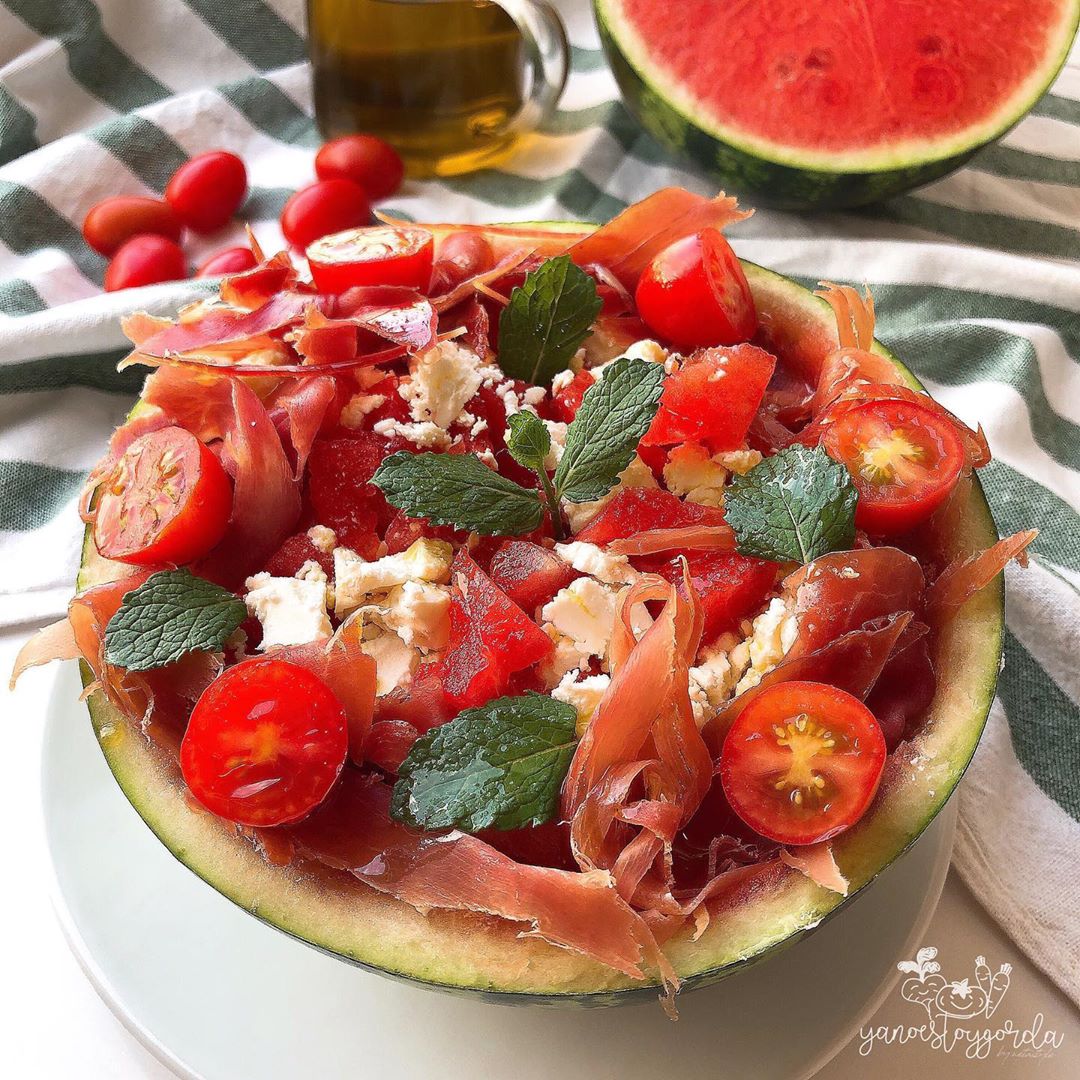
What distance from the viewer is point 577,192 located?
12.2 feet

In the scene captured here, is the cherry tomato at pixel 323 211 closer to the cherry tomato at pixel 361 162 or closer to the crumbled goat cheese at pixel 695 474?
the cherry tomato at pixel 361 162

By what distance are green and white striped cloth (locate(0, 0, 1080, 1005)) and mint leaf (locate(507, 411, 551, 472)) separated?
3.85ft

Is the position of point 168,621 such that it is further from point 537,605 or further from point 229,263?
point 229,263

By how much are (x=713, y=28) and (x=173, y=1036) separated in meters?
3.02

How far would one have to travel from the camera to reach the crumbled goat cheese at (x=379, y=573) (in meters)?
1.93

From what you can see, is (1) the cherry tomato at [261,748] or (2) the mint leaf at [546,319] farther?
(2) the mint leaf at [546,319]

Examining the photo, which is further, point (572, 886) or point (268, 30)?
point (268, 30)

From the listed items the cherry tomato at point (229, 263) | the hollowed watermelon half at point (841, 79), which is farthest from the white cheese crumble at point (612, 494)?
the cherry tomato at point (229, 263)

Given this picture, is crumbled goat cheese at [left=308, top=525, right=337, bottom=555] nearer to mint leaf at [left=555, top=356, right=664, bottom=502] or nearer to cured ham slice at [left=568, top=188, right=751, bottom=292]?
mint leaf at [left=555, top=356, right=664, bottom=502]

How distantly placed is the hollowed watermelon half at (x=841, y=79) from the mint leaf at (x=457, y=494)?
1.85m

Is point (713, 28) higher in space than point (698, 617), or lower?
higher

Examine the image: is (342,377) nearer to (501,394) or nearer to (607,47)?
(501,394)

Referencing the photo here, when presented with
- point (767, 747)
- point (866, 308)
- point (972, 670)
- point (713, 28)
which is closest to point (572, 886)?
point (767, 747)

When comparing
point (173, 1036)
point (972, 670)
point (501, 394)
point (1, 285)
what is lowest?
point (173, 1036)
